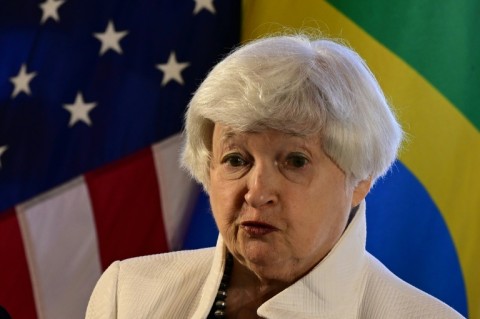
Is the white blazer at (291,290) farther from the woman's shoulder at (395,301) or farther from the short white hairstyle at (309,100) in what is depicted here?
the short white hairstyle at (309,100)

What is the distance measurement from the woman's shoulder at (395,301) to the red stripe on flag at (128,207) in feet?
4.79

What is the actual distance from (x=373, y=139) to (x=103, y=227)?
1.61m

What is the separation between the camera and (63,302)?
107 inches

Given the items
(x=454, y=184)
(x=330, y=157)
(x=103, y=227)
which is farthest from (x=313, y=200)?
(x=103, y=227)

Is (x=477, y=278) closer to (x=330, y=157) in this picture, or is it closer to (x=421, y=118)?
(x=421, y=118)

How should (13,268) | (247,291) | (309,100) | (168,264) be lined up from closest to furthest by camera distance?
(309,100), (247,291), (168,264), (13,268)

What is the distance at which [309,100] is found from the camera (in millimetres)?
1232

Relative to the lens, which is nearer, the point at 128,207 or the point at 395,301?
the point at 395,301

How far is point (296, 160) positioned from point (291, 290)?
0.19 m

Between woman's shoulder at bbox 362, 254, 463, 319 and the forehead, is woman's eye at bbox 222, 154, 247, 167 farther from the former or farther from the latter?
woman's shoulder at bbox 362, 254, 463, 319

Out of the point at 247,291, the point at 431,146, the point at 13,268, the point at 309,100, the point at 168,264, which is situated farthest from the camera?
the point at 13,268

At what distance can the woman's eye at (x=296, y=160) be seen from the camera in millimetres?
1246

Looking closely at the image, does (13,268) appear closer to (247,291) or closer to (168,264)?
(168,264)

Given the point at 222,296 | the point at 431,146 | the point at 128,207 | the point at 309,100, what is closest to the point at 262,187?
the point at 309,100
